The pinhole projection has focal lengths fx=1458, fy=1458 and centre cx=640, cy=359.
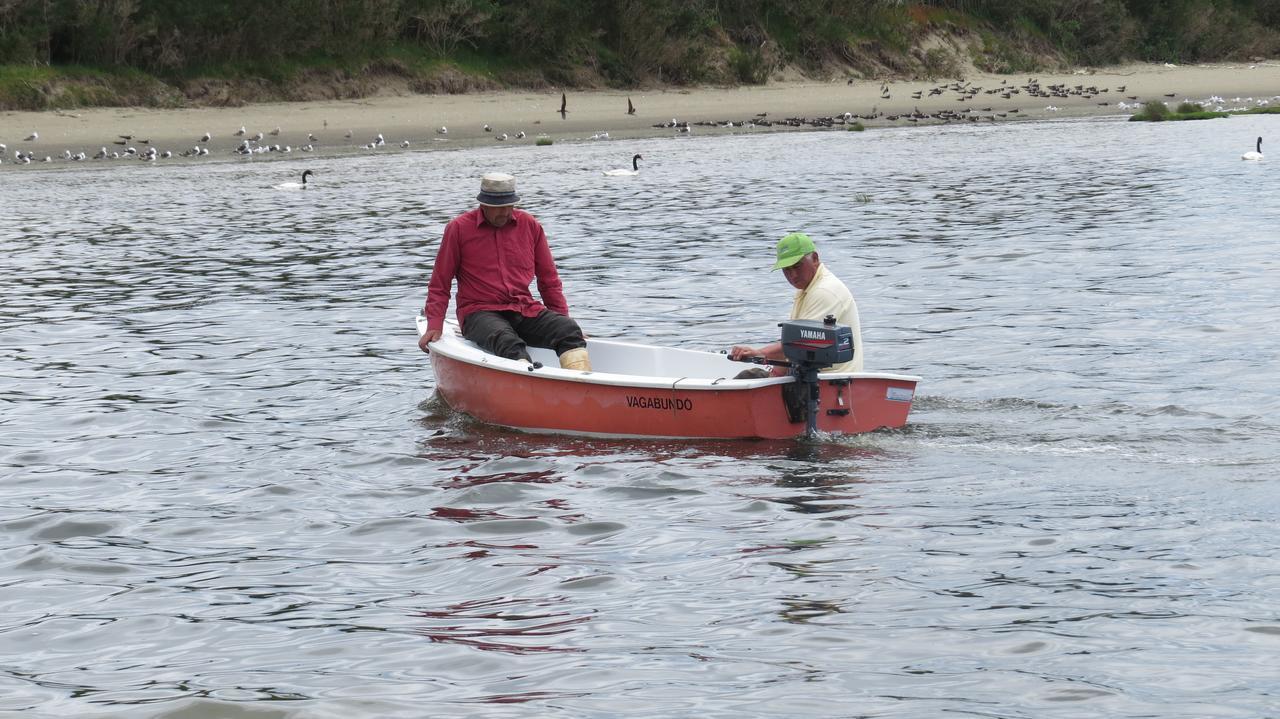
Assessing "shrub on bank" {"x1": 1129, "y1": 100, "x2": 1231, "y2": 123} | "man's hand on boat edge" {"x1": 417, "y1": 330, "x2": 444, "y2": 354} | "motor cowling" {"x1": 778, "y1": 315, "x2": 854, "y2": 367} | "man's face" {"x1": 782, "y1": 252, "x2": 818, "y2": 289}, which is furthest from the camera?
"shrub on bank" {"x1": 1129, "y1": 100, "x2": 1231, "y2": 123}

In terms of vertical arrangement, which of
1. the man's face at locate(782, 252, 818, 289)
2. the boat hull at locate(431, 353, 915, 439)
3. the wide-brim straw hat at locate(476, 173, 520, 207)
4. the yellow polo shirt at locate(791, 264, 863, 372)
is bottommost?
the boat hull at locate(431, 353, 915, 439)

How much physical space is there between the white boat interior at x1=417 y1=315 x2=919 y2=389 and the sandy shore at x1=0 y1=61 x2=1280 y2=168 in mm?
29598

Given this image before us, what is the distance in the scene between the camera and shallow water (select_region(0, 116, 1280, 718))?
5.90m

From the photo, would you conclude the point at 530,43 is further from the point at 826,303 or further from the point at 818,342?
the point at 818,342

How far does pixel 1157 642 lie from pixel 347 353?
31.4ft

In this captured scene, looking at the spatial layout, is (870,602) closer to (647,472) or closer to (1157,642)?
(1157,642)

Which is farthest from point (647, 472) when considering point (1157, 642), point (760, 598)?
point (1157, 642)

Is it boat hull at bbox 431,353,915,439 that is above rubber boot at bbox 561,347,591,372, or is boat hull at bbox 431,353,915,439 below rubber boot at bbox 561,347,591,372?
below

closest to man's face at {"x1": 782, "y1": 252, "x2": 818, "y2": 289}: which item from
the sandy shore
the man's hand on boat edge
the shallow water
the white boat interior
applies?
the white boat interior

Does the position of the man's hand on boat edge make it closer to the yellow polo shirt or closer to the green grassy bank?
the yellow polo shirt

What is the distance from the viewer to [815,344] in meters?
8.98

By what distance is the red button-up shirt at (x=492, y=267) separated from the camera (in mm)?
10758

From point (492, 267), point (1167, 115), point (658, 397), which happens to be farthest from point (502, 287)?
point (1167, 115)

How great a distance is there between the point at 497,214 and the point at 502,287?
0.59 meters
